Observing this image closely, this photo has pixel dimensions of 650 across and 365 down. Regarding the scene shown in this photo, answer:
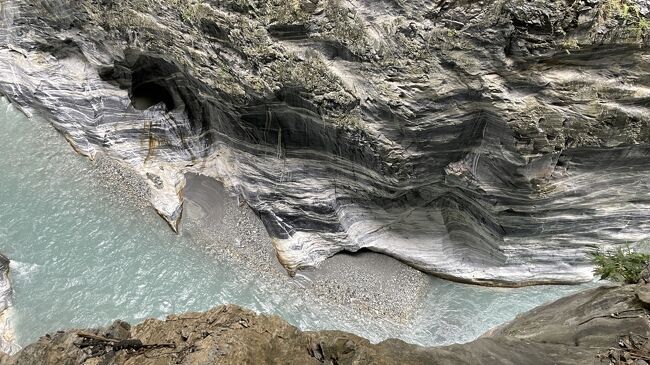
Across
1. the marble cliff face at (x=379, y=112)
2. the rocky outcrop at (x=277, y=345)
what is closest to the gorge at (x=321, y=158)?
the marble cliff face at (x=379, y=112)

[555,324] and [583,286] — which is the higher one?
[555,324]

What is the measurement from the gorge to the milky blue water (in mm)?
38

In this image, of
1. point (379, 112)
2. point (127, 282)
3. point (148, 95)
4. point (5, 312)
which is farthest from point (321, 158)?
point (5, 312)

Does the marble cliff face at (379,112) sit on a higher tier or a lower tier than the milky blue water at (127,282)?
higher

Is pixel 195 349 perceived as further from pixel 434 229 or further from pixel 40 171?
pixel 40 171

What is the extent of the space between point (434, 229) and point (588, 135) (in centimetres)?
325

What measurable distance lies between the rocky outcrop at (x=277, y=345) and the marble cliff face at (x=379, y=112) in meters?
2.40

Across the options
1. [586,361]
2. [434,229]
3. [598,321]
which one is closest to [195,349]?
[586,361]

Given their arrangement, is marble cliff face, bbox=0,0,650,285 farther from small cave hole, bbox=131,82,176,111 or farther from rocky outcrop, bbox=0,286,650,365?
rocky outcrop, bbox=0,286,650,365

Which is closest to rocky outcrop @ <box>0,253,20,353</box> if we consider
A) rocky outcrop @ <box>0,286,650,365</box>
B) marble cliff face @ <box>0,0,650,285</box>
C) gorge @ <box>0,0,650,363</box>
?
gorge @ <box>0,0,650,363</box>

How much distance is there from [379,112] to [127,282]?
5.59m

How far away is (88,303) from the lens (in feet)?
27.6

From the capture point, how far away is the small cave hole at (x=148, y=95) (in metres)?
10.7

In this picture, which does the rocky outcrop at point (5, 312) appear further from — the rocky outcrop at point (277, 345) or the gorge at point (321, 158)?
the rocky outcrop at point (277, 345)
